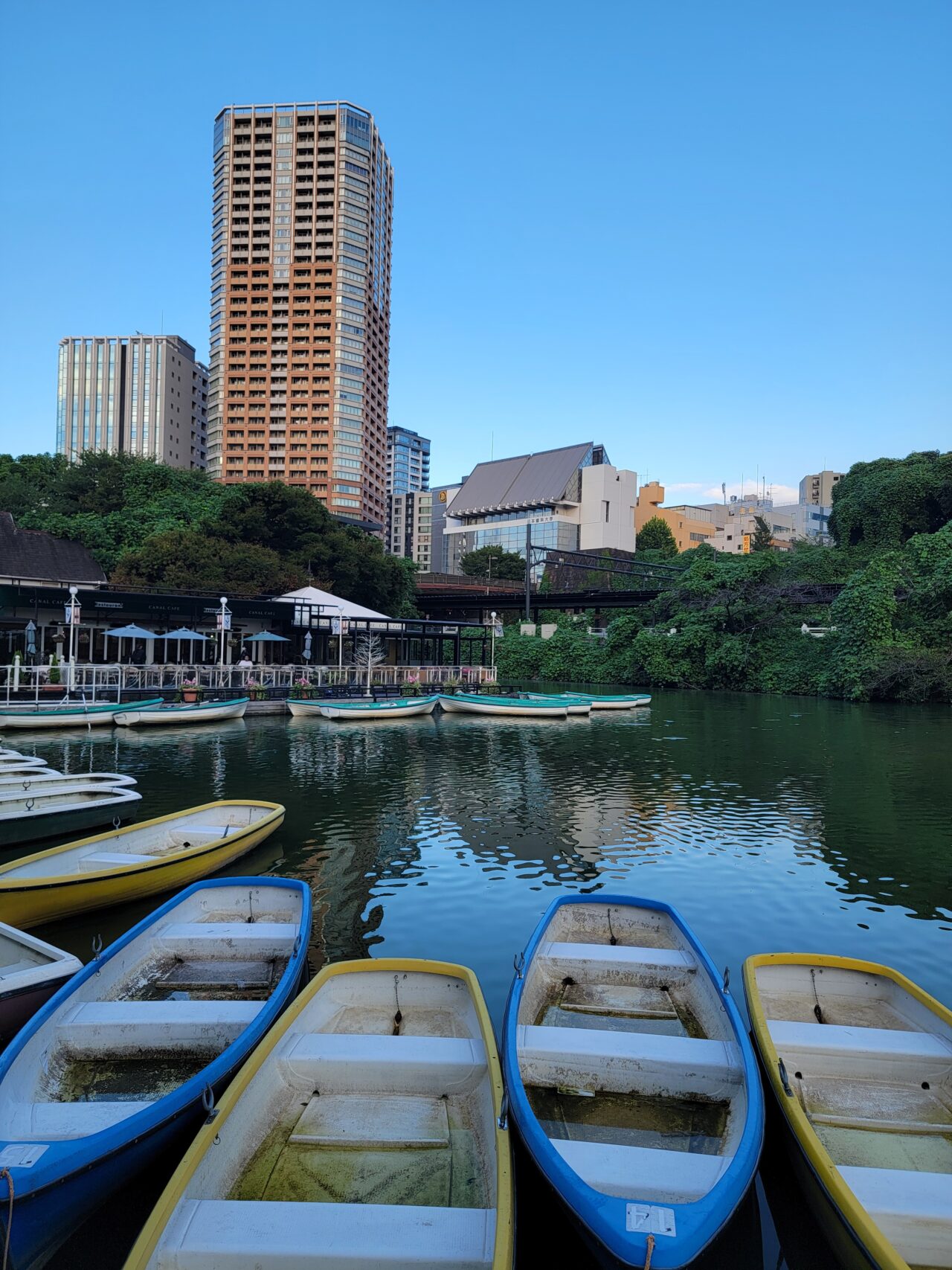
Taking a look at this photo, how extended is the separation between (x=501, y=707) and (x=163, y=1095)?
1203 inches

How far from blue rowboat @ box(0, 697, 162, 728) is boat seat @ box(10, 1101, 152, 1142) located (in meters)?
23.2

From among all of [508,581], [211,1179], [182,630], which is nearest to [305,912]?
[211,1179]

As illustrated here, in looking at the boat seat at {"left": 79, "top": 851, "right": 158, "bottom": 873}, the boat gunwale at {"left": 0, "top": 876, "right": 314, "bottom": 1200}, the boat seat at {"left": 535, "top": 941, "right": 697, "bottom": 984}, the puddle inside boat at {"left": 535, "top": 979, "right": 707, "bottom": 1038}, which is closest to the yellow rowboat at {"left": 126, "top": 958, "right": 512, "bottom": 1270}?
the boat gunwale at {"left": 0, "top": 876, "right": 314, "bottom": 1200}

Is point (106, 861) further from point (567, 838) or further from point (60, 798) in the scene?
point (567, 838)

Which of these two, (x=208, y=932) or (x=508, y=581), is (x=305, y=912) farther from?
(x=508, y=581)

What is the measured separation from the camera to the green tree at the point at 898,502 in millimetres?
62906

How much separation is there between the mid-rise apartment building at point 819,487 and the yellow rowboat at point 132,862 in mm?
177500

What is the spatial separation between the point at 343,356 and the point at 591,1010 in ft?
377

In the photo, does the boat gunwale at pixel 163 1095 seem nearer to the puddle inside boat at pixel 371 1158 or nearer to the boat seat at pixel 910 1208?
the puddle inside boat at pixel 371 1158

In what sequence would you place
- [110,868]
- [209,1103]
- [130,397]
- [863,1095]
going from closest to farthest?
[209,1103]
[863,1095]
[110,868]
[130,397]

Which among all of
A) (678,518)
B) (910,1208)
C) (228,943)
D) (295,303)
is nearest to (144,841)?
(228,943)

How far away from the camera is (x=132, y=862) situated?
31.7 ft

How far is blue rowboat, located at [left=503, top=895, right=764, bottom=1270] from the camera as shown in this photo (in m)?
3.62

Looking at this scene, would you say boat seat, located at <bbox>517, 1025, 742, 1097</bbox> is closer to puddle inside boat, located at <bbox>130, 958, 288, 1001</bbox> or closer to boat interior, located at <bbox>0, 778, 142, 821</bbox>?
puddle inside boat, located at <bbox>130, 958, 288, 1001</bbox>
